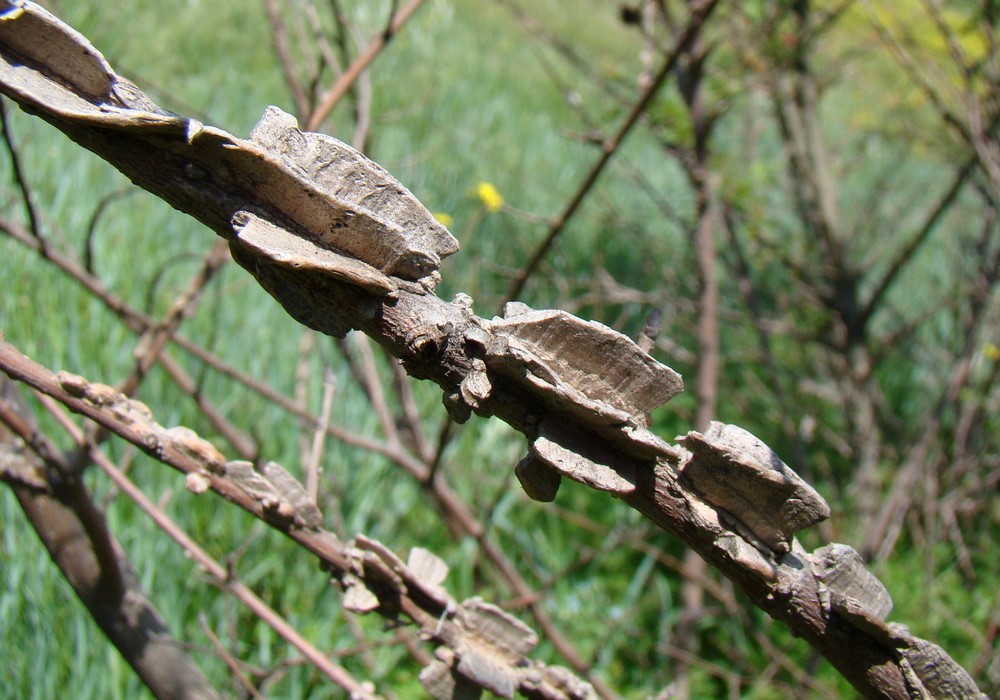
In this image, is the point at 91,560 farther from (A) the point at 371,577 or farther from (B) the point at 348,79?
(B) the point at 348,79

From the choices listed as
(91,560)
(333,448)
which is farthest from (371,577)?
(333,448)

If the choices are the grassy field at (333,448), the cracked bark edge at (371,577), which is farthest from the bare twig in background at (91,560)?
the cracked bark edge at (371,577)

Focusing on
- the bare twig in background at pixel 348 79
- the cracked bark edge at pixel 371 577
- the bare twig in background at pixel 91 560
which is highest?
the bare twig in background at pixel 348 79

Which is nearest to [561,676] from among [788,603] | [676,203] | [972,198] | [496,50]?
[788,603]

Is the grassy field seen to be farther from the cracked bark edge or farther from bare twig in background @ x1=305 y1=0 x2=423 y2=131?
bare twig in background @ x1=305 y1=0 x2=423 y2=131

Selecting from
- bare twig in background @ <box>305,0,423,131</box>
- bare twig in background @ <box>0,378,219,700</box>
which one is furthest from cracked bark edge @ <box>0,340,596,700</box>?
bare twig in background @ <box>305,0,423,131</box>

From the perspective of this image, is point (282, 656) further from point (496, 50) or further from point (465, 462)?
point (496, 50)

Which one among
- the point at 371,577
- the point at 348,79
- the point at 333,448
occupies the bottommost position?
the point at 333,448

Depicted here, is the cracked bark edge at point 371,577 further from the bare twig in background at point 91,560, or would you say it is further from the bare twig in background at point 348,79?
the bare twig in background at point 348,79
